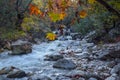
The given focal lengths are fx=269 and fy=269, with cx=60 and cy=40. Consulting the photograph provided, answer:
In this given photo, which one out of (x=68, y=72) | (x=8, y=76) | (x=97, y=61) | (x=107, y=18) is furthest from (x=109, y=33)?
(x=8, y=76)

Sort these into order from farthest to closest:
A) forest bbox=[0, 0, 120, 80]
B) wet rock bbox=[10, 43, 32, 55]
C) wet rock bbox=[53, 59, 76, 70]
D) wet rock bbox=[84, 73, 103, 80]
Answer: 1. wet rock bbox=[10, 43, 32, 55]
2. wet rock bbox=[53, 59, 76, 70]
3. wet rock bbox=[84, 73, 103, 80]
4. forest bbox=[0, 0, 120, 80]

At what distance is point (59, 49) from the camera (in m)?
16.1

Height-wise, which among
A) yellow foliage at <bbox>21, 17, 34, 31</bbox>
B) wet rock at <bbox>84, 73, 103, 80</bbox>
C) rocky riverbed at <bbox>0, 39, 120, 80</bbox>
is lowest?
rocky riverbed at <bbox>0, 39, 120, 80</bbox>

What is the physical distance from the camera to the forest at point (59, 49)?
12.1 ft

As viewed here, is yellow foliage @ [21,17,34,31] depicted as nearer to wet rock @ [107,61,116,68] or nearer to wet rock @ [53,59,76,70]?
wet rock @ [53,59,76,70]

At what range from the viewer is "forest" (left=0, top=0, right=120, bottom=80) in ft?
12.1

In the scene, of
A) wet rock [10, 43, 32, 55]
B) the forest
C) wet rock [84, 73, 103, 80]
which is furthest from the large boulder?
wet rock [10, 43, 32, 55]

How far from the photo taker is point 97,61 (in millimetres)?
11586

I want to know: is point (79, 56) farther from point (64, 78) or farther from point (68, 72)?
point (64, 78)

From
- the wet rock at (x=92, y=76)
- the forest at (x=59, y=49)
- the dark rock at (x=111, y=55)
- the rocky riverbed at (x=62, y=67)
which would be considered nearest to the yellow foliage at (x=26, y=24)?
the forest at (x=59, y=49)

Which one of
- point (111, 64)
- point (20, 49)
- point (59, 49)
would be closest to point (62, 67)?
point (111, 64)

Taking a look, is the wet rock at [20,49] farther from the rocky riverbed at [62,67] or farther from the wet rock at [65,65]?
the wet rock at [65,65]

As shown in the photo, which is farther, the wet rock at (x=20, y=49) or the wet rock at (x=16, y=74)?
the wet rock at (x=20, y=49)

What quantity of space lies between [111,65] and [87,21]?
10.3m
